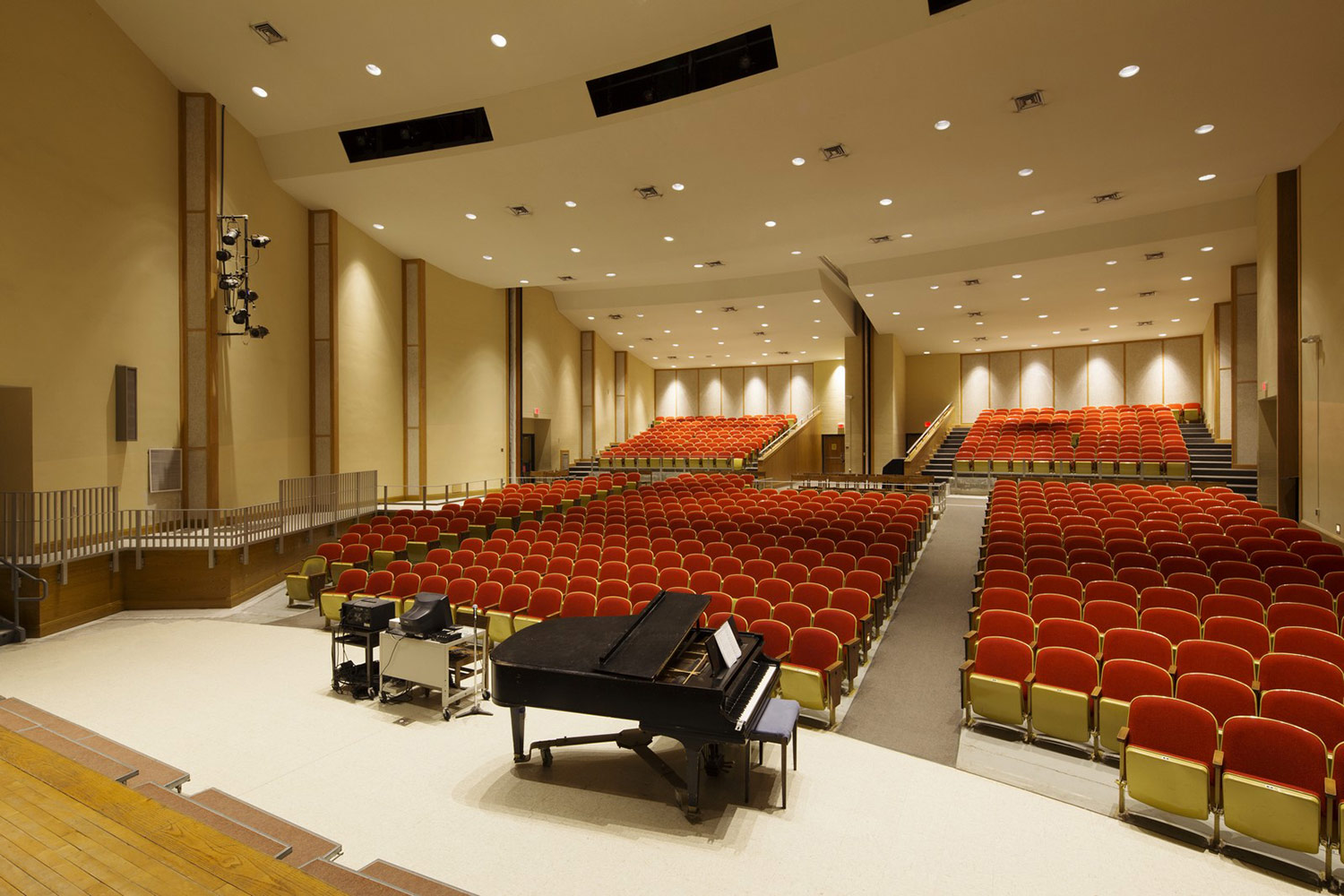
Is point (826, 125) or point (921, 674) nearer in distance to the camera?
point (921, 674)

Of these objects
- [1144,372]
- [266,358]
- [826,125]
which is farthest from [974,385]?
[266,358]

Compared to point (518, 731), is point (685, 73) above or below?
above

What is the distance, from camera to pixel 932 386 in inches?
895

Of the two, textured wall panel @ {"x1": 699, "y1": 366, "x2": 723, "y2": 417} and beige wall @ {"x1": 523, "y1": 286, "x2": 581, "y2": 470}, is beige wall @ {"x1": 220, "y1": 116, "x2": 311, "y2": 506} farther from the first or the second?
textured wall panel @ {"x1": 699, "y1": 366, "x2": 723, "y2": 417}

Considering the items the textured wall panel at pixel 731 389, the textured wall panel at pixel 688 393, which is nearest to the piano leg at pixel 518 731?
the textured wall panel at pixel 731 389

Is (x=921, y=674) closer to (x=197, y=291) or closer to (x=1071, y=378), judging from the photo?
(x=197, y=291)

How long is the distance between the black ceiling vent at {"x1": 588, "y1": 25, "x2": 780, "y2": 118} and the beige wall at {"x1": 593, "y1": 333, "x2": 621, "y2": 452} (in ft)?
42.8

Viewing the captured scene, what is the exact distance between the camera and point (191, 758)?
13.4 ft

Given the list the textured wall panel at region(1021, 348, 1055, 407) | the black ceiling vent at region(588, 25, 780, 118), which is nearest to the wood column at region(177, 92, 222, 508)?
the black ceiling vent at region(588, 25, 780, 118)

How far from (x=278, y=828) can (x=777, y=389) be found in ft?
77.0

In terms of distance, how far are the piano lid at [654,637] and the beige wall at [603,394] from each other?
57.8ft

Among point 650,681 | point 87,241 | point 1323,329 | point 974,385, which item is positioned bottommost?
point 650,681

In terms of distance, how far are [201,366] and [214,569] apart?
309 cm

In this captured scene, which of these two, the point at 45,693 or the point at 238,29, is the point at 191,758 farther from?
the point at 238,29
